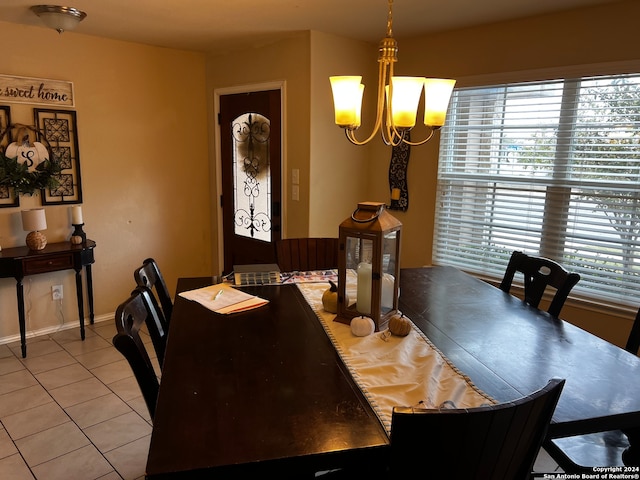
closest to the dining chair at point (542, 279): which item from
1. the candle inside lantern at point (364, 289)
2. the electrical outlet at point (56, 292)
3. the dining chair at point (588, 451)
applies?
the dining chair at point (588, 451)

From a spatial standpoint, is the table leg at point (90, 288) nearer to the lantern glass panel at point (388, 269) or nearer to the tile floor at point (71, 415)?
the tile floor at point (71, 415)

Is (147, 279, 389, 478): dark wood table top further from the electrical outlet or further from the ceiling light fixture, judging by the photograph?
the electrical outlet

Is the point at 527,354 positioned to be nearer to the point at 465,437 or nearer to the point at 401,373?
the point at 401,373

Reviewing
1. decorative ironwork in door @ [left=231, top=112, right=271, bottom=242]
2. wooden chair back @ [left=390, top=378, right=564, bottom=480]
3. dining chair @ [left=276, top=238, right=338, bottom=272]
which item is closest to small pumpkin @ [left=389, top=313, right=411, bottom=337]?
wooden chair back @ [left=390, top=378, right=564, bottom=480]

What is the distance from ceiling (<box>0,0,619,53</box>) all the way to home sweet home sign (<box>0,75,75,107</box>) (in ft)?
1.30

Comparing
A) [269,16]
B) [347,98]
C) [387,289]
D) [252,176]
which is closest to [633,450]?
[387,289]

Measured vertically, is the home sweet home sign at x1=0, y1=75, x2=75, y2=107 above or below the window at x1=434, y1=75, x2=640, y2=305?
above

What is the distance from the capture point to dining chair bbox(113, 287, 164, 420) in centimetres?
126

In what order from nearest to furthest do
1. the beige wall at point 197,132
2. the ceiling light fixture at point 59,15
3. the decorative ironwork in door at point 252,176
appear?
the ceiling light fixture at point 59,15
the beige wall at point 197,132
the decorative ironwork in door at point 252,176

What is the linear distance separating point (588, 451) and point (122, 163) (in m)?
3.73

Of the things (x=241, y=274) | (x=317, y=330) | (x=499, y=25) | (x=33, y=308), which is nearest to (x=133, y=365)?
(x=317, y=330)

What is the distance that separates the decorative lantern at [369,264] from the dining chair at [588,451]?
2.34 ft

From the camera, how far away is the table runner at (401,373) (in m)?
1.22

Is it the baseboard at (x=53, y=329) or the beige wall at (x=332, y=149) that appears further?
the baseboard at (x=53, y=329)
